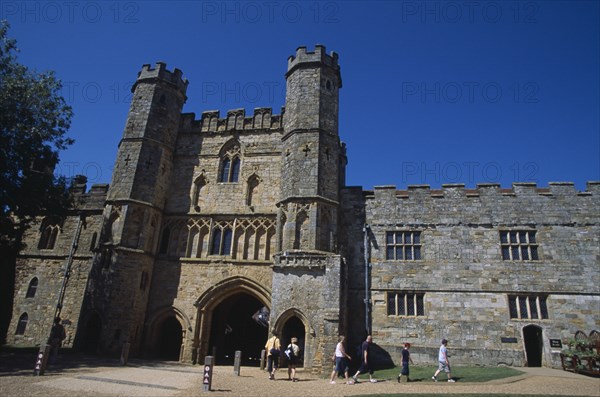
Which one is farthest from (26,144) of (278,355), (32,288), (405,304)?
(405,304)

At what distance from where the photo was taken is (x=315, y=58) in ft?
62.5

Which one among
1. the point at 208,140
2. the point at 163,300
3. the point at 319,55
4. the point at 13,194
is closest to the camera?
the point at 13,194

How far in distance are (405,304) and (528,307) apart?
4.97m

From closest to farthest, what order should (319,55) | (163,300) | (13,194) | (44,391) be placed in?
1. (44,391)
2. (13,194)
3. (163,300)
4. (319,55)

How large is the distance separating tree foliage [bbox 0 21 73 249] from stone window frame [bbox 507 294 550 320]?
1945cm

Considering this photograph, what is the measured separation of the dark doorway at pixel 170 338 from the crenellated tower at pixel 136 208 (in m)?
1.33

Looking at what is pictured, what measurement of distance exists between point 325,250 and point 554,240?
10.1 m

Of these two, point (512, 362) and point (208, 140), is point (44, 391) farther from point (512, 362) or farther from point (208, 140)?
point (512, 362)

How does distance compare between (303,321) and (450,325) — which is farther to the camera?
(450,325)

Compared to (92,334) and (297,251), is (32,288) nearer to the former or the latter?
(92,334)

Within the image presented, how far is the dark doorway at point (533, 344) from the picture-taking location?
15219mm

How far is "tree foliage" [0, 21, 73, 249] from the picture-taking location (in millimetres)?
14508

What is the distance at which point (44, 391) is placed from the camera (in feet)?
28.4

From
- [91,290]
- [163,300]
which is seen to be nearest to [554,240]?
[163,300]
